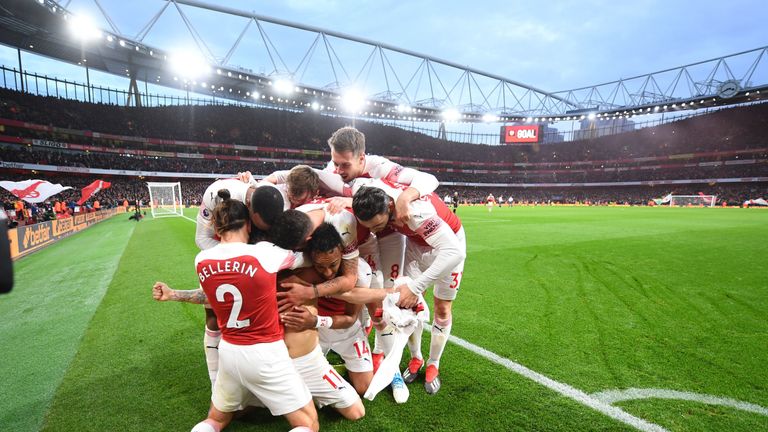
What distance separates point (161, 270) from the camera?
8203mm

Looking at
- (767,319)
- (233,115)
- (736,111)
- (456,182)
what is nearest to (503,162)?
(456,182)

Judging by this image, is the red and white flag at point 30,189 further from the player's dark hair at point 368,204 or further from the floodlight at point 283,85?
the floodlight at point 283,85

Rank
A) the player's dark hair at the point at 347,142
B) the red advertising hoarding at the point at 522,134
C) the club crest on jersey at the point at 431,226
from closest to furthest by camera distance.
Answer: the club crest on jersey at the point at 431,226 → the player's dark hair at the point at 347,142 → the red advertising hoarding at the point at 522,134

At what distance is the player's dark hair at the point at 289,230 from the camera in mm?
2449

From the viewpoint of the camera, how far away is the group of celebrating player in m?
2.32

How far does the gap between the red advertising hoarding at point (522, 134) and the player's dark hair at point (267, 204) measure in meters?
71.6

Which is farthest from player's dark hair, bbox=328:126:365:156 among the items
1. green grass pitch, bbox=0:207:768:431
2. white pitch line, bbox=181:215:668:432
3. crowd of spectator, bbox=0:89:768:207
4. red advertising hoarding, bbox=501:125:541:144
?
red advertising hoarding, bbox=501:125:541:144

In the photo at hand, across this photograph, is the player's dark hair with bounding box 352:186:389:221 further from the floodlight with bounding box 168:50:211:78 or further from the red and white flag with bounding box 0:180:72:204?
the floodlight with bounding box 168:50:211:78

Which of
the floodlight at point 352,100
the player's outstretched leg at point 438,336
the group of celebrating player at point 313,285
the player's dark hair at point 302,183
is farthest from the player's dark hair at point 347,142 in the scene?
the floodlight at point 352,100

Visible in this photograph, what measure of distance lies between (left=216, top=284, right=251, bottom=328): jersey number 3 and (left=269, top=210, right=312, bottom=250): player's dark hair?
0.44 metres

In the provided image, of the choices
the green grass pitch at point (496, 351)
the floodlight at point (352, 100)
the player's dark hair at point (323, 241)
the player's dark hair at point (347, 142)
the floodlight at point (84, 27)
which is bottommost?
the green grass pitch at point (496, 351)

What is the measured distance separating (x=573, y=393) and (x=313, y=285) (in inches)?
98.7

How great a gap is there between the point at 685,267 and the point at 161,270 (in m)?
12.3

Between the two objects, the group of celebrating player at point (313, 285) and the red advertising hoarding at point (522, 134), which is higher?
the red advertising hoarding at point (522, 134)
